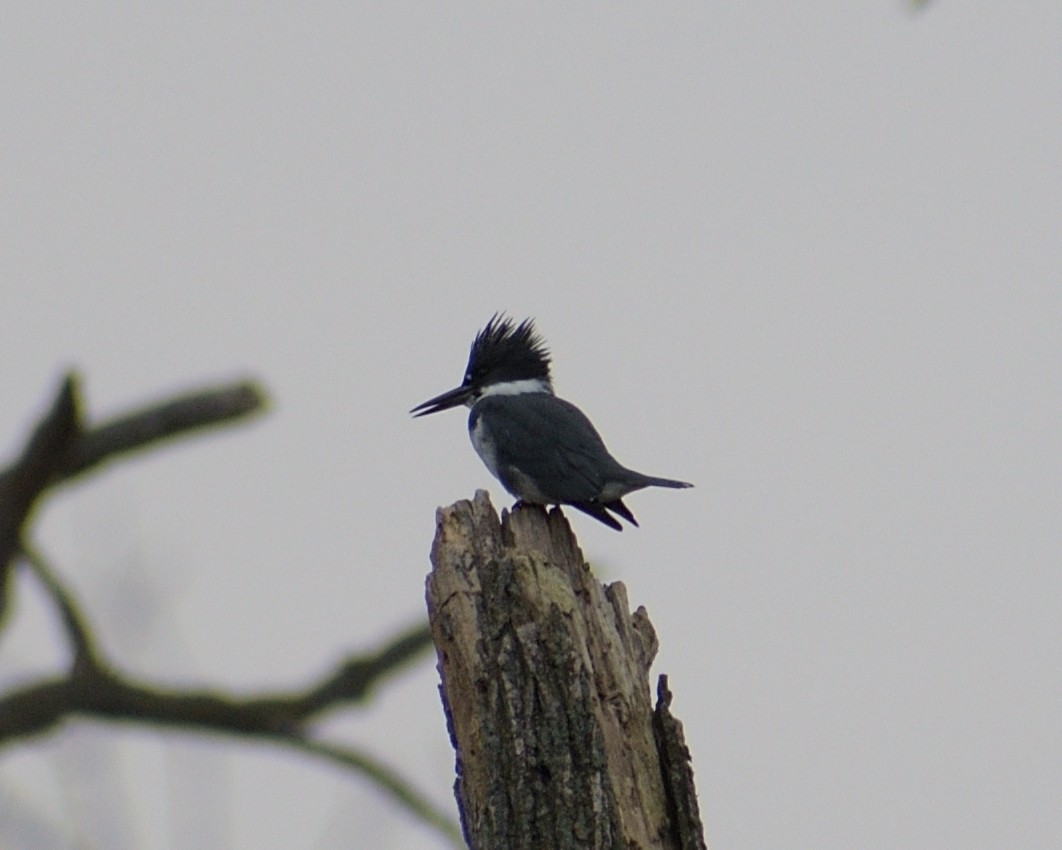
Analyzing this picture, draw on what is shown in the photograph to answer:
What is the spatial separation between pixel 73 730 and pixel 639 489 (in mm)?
2758

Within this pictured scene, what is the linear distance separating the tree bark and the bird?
185cm

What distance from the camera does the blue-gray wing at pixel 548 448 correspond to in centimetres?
519

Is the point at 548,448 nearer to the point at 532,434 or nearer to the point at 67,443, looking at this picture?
the point at 532,434

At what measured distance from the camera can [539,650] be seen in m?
3.02

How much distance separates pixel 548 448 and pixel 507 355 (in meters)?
0.99

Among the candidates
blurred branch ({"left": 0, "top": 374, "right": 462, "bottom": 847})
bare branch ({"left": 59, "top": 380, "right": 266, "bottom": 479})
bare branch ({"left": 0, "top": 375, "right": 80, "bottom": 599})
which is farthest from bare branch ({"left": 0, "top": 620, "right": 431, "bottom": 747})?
bare branch ({"left": 59, "top": 380, "right": 266, "bottom": 479})

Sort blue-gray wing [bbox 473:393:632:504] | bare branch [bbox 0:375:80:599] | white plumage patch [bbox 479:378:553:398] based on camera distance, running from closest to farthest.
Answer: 1. bare branch [bbox 0:375:80:599]
2. blue-gray wing [bbox 473:393:632:504]
3. white plumage patch [bbox 479:378:553:398]

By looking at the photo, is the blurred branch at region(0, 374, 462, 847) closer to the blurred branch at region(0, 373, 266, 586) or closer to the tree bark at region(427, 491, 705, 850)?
the blurred branch at region(0, 373, 266, 586)

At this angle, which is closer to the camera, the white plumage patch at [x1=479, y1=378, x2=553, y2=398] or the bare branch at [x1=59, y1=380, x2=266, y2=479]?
the bare branch at [x1=59, y1=380, x2=266, y2=479]

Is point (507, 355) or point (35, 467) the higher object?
point (507, 355)

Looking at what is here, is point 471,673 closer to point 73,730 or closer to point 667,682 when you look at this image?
point 667,682

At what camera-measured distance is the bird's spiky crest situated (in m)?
6.28

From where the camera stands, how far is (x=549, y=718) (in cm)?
294

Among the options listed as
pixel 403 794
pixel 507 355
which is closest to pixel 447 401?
pixel 507 355
